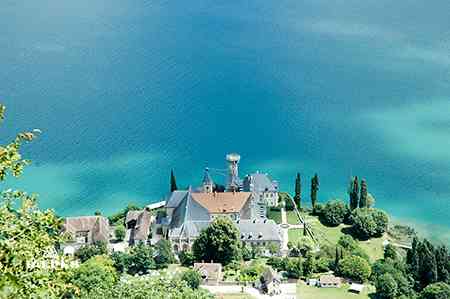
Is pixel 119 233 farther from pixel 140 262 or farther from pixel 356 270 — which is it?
pixel 356 270

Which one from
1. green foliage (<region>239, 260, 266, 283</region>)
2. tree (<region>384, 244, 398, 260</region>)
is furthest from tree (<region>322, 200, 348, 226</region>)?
green foliage (<region>239, 260, 266, 283</region>)

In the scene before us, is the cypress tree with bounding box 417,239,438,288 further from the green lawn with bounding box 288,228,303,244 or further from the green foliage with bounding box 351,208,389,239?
the green lawn with bounding box 288,228,303,244

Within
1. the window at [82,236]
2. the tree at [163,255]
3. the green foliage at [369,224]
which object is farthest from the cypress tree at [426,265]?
the window at [82,236]

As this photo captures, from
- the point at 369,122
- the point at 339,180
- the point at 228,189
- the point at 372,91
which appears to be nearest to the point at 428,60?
the point at 372,91

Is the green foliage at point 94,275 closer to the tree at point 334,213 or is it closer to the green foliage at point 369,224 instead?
the tree at point 334,213

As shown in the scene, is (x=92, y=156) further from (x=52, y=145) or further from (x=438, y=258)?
(x=438, y=258)

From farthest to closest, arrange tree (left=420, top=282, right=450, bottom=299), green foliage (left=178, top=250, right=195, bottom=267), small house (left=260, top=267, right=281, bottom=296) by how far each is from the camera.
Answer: green foliage (left=178, top=250, right=195, bottom=267) → small house (left=260, top=267, right=281, bottom=296) → tree (left=420, top=282, right=450, bottom=299)
